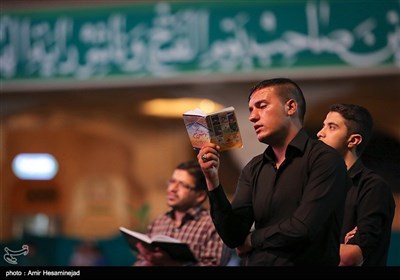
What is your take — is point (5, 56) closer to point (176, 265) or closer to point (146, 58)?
point (146, 58)

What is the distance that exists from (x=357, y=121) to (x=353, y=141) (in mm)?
66

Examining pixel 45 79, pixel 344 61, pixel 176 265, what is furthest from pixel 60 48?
pixel 176 265

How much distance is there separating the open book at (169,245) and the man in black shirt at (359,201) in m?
0.87

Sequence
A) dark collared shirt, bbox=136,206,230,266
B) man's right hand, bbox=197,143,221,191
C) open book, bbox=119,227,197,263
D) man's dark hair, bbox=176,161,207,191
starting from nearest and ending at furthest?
man's right hand, bbox=197,143,221,191 → open book, bbox=119,227,197,263 → dark collared shirt, bbox=136,206,230,266 → man's dark hair, bbox=176,161,207,191

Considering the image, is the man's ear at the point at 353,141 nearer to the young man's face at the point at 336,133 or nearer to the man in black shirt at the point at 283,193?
the young man's face at the point at 336,133

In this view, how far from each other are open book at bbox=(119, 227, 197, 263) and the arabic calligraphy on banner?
8.61 feet

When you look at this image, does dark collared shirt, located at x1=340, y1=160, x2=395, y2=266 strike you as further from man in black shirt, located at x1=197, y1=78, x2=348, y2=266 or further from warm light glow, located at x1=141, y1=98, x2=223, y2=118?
warm light glow, located at x1=141, y1=98, x2=223, y2=118

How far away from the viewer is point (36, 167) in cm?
621

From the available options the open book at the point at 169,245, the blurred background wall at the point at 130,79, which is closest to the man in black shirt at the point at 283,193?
the open book at the point at 169,245

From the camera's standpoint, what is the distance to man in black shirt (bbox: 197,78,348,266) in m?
2.22

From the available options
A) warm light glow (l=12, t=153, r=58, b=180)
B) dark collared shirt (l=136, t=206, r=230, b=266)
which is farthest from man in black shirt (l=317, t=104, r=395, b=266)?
warm light glow (l=12, t=153, r=58, b=180)

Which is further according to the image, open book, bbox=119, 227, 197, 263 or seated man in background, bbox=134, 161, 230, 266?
seated man in background, bbox=134, 161, 230, 266

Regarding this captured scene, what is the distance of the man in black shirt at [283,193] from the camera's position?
2.22 m

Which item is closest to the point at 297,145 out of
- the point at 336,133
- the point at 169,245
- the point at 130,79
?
the point at 336,133
